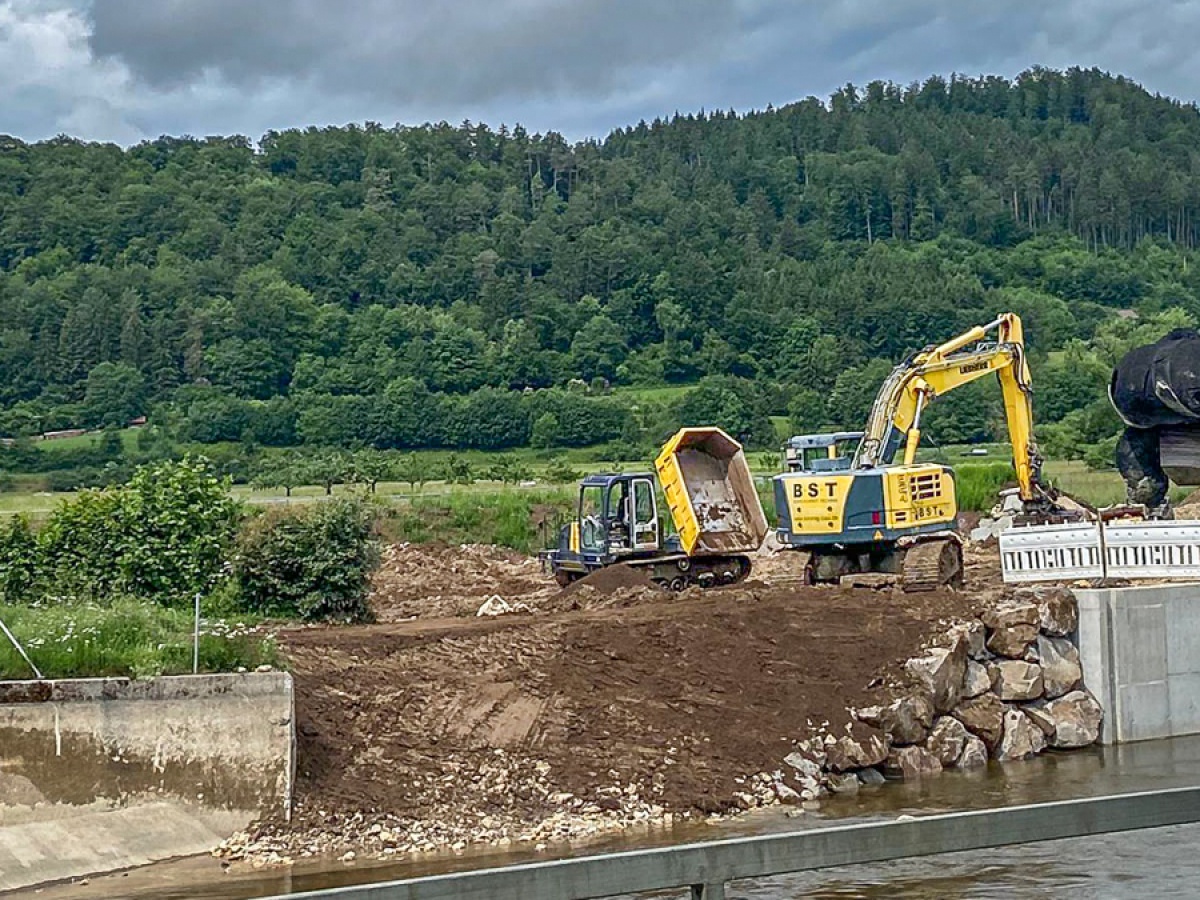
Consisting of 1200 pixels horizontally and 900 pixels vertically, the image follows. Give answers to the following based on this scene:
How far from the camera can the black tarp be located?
95.3 ft

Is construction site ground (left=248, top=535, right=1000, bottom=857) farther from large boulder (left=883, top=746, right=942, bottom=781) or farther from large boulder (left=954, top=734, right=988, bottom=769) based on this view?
large boulder (left=954, top=734, right=988, bottom=769)

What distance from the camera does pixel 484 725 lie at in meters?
18.9

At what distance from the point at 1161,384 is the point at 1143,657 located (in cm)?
761

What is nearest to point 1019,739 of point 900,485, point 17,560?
point 900,485

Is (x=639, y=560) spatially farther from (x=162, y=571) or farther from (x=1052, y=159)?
(x=1052, y=159)

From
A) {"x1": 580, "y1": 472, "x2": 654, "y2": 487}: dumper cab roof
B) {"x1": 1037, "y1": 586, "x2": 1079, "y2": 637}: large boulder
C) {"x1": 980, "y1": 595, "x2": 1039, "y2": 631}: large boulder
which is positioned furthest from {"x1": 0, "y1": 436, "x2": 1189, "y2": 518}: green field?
{"x1": 980, "y1": 595, "x2": 1039, "y2": 631}: large boulder

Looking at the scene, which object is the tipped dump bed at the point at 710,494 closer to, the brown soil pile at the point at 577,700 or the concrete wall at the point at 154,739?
the brown soil pile at the point at 577,700

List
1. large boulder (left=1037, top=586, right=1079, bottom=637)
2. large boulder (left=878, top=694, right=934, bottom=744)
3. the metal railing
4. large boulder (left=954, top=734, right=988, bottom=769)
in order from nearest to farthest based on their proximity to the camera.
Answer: the metal railing < large boulder (left=878, top=694, right=934, bottom=744) < large boulder (left=954, top=734, right=988, bottom=769) < large boulder (left=1037, top=586, right=1079, bottom=637)

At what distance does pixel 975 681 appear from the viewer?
2212 cm

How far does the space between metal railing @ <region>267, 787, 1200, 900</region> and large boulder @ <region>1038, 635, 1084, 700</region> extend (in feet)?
51.9

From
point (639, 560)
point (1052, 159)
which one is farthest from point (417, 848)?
point (1052, 159)

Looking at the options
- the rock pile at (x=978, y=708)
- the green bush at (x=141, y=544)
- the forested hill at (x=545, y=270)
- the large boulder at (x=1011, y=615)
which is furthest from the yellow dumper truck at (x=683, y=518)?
the forested hill at (x=545, y=270)

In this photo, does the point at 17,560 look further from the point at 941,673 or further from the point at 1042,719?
the point at 1042,719

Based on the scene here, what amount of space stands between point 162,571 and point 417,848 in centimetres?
962
